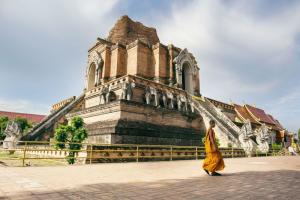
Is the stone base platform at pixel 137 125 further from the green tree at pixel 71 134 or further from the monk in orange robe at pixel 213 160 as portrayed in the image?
the monk in orange robe at pixel 213 160

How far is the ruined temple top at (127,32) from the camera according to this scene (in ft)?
92.1

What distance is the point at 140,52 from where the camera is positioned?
2438 centimetres

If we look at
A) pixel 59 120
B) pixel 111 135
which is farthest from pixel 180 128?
pixel 59 120

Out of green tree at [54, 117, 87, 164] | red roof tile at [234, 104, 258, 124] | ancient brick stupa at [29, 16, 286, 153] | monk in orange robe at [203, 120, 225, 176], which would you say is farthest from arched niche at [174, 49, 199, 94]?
monk in orange robe at [203, 120, 225, 176]

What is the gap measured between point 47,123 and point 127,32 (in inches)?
568

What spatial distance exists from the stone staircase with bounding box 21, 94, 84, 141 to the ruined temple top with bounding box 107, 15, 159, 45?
27.5 feet

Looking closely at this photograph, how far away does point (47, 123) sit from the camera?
2052cm

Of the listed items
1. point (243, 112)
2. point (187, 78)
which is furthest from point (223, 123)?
point (243, 112)

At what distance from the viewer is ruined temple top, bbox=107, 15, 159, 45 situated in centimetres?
2808

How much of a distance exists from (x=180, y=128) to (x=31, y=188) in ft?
50.0

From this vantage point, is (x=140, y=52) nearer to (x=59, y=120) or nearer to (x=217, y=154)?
(x=59, y=120)

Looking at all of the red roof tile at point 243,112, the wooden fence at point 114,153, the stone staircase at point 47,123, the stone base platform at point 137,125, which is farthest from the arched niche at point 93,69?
the red roof tile at point 243,112

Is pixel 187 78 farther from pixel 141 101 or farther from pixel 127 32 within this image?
pixel 141 101

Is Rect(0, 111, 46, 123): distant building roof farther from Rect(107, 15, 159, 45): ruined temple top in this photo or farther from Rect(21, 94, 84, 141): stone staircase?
Rect(107, 15, 159, 45): ruined temple top
